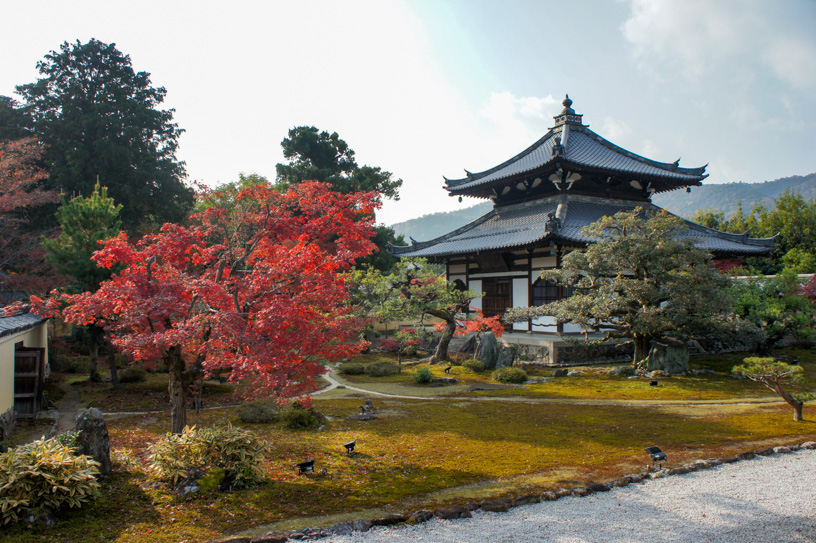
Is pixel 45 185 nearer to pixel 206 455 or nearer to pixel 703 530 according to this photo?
pixel 206 455

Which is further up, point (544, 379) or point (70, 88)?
point (70, 88)

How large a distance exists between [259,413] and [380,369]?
8.61m

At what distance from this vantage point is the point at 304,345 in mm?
8539

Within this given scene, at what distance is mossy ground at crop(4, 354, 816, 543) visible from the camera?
19.7 feet

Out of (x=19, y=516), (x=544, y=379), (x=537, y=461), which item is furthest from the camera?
(x=544, y=379)

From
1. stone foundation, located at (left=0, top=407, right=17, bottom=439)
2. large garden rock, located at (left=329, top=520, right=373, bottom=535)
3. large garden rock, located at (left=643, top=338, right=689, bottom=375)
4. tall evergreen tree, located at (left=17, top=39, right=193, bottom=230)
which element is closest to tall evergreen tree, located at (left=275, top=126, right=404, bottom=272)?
tall evergreen tree, located at (left=17, top=39, right=193, bottom=230)

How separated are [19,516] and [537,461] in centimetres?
700

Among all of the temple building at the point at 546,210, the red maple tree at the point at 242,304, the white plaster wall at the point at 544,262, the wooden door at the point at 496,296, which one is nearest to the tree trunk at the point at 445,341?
the temple building at the point at 546,210

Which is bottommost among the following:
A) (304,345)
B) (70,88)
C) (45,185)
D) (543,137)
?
(304,345)

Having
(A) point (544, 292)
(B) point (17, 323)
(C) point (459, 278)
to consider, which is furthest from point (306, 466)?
(C) point (459, 278)

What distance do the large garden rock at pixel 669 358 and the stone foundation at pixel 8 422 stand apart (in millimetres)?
17698

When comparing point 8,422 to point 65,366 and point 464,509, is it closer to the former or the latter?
point 464,509

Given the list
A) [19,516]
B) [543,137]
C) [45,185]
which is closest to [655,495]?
[19,516]

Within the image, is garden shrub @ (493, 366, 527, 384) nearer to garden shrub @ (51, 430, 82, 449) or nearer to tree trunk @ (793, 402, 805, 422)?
tree trunk @ (793, 402, 805, 422)
